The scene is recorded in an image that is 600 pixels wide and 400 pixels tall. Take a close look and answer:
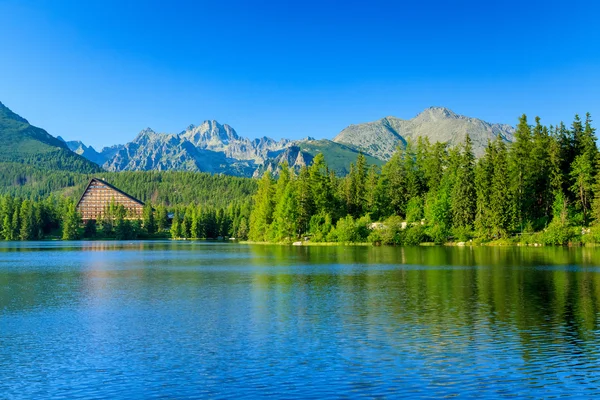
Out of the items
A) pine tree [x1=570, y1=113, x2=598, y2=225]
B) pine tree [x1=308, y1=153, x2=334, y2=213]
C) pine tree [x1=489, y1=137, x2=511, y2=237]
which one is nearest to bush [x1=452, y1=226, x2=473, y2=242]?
pine tree [x1=489, y1=137, x2=511, y2=237]

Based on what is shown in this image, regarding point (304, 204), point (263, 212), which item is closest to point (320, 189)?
point (304, 204)

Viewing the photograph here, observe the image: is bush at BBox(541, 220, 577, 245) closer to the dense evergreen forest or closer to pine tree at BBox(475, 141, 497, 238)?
the dense evergreen forest

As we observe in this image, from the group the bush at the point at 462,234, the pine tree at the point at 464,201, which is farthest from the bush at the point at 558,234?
the pine tree at the point at 464,201

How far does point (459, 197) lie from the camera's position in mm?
132500

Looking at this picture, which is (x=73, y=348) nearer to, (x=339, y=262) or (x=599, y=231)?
(x=339, y=262)

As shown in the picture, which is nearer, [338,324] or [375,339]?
[375,339]

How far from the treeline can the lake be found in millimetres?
67606

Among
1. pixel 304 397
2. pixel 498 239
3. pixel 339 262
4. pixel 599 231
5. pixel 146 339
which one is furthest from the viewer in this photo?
pixel 498 239

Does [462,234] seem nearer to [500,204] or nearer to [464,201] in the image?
[464,201]

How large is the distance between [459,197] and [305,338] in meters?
109

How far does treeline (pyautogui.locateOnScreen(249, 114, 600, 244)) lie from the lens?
123 m

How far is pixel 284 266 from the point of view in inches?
3027

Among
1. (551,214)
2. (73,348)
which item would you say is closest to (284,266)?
(73,348)

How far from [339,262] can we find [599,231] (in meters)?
60.4
